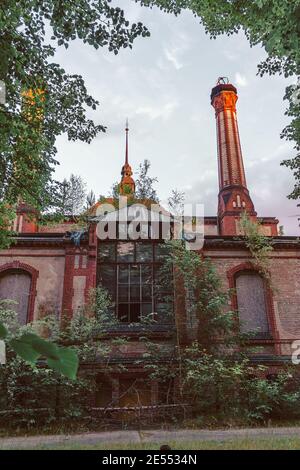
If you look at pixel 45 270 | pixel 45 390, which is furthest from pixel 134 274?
pixel 45 390

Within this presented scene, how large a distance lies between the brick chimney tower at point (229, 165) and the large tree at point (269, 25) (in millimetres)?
11265

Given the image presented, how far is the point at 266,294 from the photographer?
14.2 m

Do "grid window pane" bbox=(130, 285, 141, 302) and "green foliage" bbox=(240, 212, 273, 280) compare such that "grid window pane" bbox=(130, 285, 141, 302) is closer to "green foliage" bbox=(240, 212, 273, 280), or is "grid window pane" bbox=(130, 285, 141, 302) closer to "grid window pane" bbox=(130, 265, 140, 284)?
"grid window pane" bbox=(130, 265, 140, 284)

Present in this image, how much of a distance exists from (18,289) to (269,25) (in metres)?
11.6

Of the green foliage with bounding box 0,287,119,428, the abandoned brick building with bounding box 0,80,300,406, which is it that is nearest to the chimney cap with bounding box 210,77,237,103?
the abandoned brick building with bounding box 0,80,300,406

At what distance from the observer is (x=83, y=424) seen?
906 centimetres

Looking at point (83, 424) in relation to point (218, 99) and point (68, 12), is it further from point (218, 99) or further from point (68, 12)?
point (218, 99)

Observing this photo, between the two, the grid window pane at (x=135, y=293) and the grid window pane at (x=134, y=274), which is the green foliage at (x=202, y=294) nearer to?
the grid window pane at (x=134, y=274)

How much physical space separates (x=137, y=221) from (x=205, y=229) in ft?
31.4

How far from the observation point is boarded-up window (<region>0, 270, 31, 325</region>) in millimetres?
13438

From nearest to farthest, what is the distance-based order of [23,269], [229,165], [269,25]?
[269,25], [23,269], [229,165]

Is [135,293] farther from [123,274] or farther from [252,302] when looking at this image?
→ [252,302]

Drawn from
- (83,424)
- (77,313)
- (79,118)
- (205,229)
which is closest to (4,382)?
(83,424)

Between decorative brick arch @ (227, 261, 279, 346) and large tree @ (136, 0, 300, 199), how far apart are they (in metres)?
4.09
